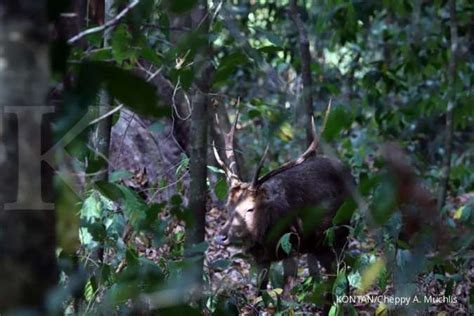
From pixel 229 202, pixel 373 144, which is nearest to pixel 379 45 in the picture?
pixel 373 144

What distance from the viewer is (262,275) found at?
4.90 meters

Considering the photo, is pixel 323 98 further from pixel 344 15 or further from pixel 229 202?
pixel 229 202

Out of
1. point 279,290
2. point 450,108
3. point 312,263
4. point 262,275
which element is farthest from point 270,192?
point 450,108

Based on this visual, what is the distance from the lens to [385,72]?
732cm

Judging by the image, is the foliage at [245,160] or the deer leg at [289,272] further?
the deer leg at [289,272]

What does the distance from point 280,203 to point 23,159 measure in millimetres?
4260

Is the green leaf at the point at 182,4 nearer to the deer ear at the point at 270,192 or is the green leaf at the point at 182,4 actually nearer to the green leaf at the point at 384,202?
the green leaf at the point at 384,202

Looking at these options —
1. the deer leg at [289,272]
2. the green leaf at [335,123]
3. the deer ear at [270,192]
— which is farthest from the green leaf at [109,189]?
the deer ear at [270,192]

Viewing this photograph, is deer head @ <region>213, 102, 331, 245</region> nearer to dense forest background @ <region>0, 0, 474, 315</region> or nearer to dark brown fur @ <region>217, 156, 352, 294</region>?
dark brown fur @ <region>217, 156, 352, 294</region>

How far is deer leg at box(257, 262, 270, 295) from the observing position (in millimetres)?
4678

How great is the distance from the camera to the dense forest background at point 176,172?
1.54 m

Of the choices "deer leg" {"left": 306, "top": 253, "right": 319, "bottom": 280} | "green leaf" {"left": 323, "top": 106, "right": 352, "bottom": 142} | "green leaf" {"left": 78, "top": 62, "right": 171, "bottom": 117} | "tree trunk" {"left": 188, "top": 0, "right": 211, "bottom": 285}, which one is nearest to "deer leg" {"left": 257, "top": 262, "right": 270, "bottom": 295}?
"deer leg" {"left": 306, "top": 253, "right": 319, "bottom": 280}

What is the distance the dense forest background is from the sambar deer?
34cm

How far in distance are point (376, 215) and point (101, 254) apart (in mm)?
2705
